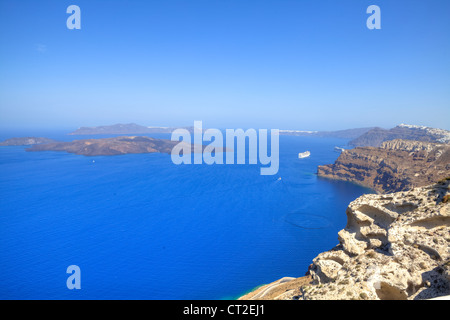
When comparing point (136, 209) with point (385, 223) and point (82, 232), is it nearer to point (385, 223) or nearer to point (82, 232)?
point (82, 232)

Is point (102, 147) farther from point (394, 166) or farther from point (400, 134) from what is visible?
point (400, 134)

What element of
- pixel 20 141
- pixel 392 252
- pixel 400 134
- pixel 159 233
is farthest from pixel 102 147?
pixel 400 134

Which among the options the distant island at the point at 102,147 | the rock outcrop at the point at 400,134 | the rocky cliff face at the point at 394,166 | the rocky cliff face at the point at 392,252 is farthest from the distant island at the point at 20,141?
the rock outcrop at the point at 400,134

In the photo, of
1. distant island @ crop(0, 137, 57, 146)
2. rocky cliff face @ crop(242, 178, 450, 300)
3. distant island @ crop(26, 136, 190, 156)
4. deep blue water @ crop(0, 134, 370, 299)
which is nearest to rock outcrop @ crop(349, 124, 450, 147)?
deep blue water @ crop(0, 134, 370, 299)

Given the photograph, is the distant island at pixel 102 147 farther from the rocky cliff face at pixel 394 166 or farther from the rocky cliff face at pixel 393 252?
the rocky cliff face at pixel 393 252
